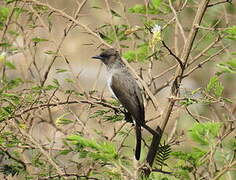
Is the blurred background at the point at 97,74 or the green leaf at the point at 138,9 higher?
the green leaf at the point at 138,9

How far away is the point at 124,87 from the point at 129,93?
188 millimetres

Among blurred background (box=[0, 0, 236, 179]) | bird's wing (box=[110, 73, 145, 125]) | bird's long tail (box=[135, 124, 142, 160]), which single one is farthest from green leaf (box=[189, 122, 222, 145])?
bird's wing (box=[110, 73, 145, 125])

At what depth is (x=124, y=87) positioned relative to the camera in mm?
5535

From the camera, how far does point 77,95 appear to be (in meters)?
3.74

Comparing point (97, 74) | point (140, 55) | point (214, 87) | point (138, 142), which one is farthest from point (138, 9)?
point (214, 87)

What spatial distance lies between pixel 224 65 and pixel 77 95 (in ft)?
3.42

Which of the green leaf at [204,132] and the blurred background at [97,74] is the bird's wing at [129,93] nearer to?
the blurred background at [97,74]

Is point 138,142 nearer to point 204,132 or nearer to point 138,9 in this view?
point 138,9

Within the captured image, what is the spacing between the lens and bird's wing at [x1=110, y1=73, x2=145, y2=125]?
15.8 ft

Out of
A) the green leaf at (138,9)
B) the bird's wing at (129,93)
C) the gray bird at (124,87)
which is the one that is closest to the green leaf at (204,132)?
the gray bird at (124,87)

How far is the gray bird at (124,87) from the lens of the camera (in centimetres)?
466

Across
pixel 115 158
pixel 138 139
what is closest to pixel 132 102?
pixel 138 139

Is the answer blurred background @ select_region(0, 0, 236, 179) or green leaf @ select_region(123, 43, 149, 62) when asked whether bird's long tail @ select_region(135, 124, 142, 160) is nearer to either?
blurred background @ select_region(0, 0, 236, 179)

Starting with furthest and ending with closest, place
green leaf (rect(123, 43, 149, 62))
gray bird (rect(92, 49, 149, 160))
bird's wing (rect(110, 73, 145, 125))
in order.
Answer: bird's wing (rect(110, 73, 145, 125)) → gray bird (rect(92, 49, 149, 160)) → green leaf (rect(123, 43, 149, 62))
